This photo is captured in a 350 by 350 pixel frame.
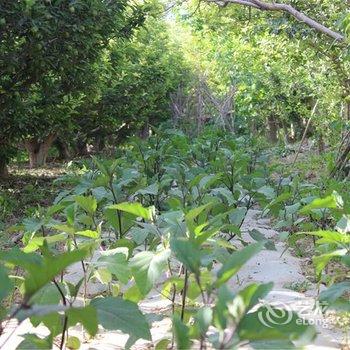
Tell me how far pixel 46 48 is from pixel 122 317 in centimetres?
512

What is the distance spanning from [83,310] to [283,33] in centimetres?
696

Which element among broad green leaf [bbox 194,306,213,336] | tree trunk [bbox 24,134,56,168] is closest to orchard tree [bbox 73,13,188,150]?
tree trunk [bbox 24,134,56,168]

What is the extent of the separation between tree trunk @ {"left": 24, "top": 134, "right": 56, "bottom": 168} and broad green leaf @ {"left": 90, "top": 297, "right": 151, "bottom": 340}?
1410 centimetres

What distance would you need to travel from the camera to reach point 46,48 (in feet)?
19.3

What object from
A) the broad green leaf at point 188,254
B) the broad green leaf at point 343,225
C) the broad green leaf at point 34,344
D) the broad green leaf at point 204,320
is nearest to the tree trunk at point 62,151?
the broad green leaf at point 343,225

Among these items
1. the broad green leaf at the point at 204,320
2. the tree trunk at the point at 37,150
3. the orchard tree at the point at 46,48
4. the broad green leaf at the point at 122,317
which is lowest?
the tree trunk at the point at 37,150

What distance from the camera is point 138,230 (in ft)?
6.79

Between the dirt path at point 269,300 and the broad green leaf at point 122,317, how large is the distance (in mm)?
244

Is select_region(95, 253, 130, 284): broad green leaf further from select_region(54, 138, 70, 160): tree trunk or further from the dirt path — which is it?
select_region(54, 138, 70, 160): tree trunk

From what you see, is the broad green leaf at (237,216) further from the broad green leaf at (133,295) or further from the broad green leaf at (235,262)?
Answer: the broad green leaf at (235,262)

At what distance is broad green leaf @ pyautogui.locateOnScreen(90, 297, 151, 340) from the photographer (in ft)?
3.90

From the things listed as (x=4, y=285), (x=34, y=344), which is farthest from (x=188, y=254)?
(x=34, y=344)

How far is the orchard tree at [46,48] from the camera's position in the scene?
17.8 feet

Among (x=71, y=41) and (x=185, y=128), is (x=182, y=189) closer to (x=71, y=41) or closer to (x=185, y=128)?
(x=71, y=41)
